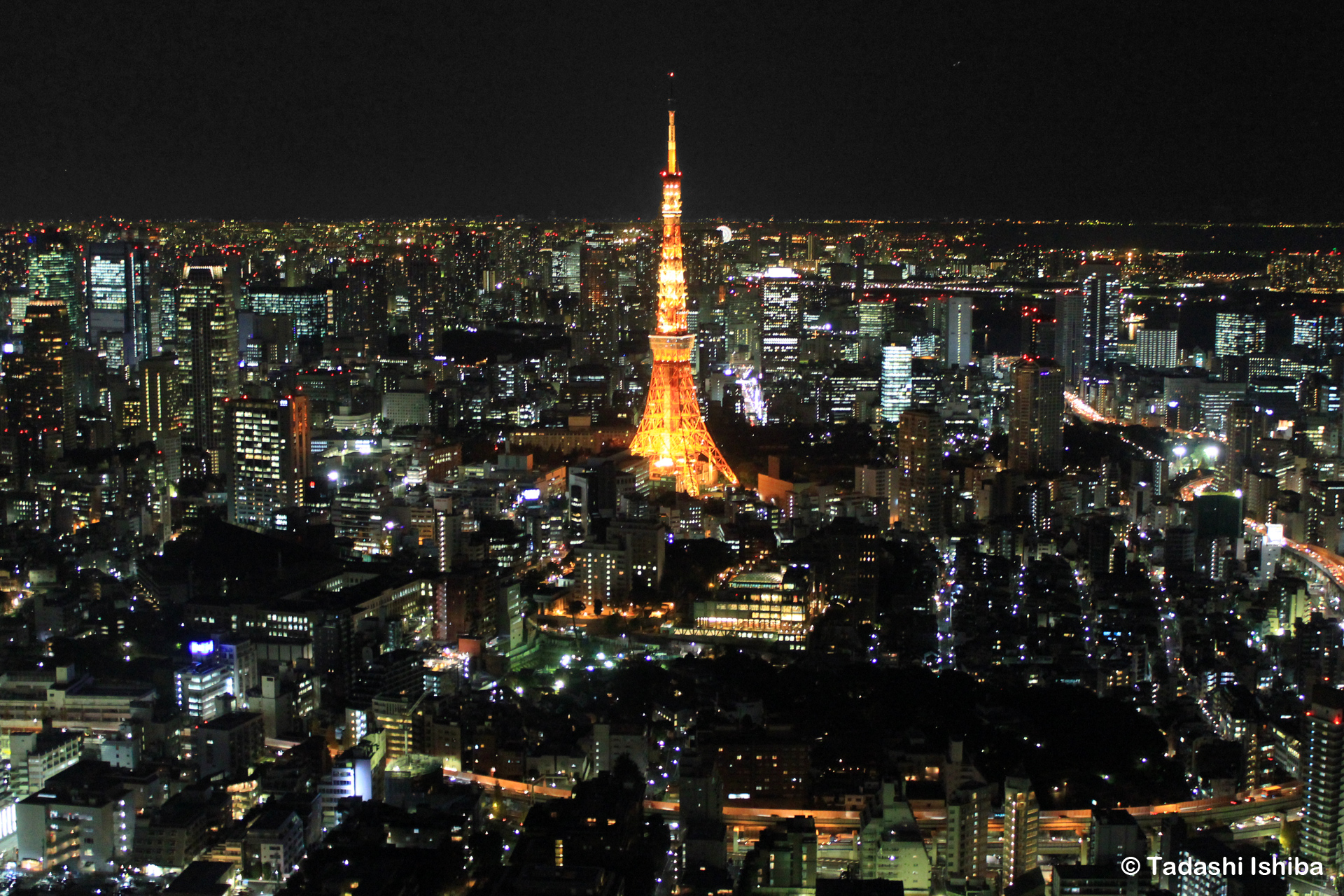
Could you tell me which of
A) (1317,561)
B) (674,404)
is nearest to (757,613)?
(674,404)

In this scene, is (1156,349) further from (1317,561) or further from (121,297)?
(121,297)

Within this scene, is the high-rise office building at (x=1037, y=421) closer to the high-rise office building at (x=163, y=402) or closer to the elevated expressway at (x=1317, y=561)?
→ the elevated expressway at (x=1317, y=561)

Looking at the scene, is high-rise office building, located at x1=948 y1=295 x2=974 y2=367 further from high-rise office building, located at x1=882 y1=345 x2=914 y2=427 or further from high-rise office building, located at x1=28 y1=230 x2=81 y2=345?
high-rise office building, located at x1=28 y1=230 x2=81 y2=345

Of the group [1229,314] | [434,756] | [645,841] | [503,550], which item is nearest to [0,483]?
[503,550]

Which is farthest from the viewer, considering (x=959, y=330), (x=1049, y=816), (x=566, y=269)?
(x=566, y=269)

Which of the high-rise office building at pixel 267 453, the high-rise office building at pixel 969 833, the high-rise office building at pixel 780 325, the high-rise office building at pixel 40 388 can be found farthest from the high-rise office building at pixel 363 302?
the high-rise office building at pixel 969 833

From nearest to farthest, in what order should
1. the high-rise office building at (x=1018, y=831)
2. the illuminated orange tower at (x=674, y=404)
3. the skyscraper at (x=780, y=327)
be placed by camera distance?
the high-rise office building at (x=1018, y=831)
the illuminated orange tower at (x=674, y=404)
the skyscraper at (x=780, y=327)
